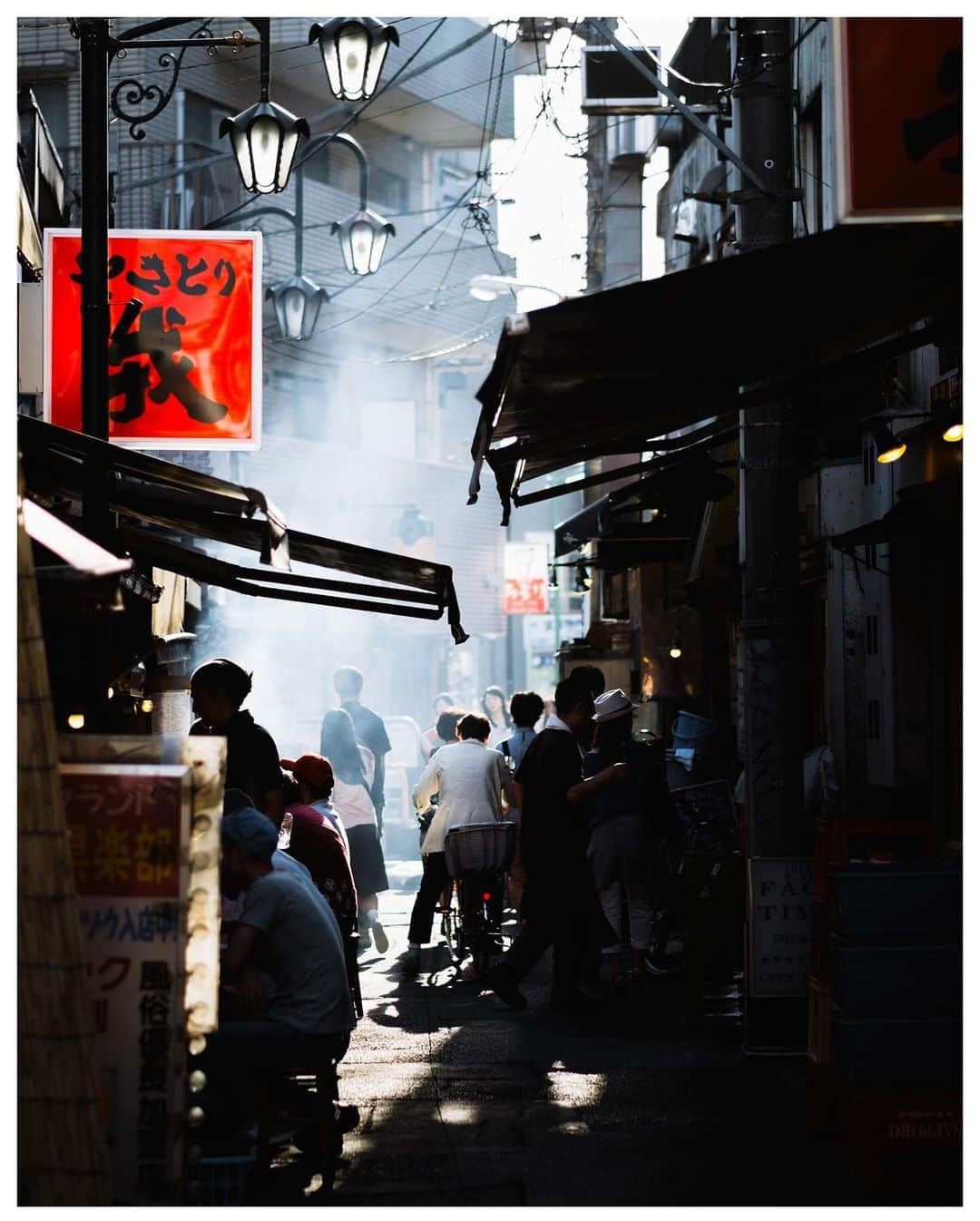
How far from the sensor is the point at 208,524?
9539 mm

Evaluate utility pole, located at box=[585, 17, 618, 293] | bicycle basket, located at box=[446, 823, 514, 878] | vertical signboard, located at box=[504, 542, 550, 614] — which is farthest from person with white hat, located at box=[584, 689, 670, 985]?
vertical signboard, located at box=[504, 542, 550, 614]

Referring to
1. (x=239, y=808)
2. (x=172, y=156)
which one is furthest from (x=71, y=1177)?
(x=172, y=156)

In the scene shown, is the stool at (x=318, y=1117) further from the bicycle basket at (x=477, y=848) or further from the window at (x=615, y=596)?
the window at (x=615, y=596)

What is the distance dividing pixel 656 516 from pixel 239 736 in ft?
37.8

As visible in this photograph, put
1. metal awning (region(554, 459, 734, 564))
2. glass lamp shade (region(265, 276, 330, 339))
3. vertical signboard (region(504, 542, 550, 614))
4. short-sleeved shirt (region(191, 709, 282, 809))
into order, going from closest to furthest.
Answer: short-sleeved shirt (region(191, 709, 282, 809))
metal awning (region(554, 459, 734, 564))
glass lamp shade (region(265, 276, 330, 339))
vertical signboard (region(504, 542, 550, 614))

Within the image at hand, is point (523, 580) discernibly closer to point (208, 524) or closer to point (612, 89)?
point (612, 89)

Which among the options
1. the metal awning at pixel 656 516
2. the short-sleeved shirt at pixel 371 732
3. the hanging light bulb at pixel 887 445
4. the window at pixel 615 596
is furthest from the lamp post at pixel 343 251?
the window at pixel 615 596

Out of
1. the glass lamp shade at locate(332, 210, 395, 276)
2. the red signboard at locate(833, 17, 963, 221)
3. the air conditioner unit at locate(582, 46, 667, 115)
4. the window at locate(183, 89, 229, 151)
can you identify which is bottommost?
the red signboard at locate(833, 17, 963, 221)

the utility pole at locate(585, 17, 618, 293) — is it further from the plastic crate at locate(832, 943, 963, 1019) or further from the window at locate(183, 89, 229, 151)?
the plastic crate at locate(832, 943, 963, 1019)

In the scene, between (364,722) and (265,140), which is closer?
(265,140)

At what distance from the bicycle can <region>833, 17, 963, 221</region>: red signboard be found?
8426 mm

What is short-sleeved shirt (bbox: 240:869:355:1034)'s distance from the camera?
7.18 meters

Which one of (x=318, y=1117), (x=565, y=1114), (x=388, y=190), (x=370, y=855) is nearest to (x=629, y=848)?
(x=370, y=855)

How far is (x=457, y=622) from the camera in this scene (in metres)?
10.9
